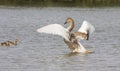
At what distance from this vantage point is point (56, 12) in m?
32.7

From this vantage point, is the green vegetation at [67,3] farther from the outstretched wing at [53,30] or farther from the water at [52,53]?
the outstretched wing at [53,30]

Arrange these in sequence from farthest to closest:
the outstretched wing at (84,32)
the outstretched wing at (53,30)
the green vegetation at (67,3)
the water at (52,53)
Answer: the green vegetation at (67,3), the outstretched wing at (84,32), the outstretched wing at (53,30), the water at (52,53)

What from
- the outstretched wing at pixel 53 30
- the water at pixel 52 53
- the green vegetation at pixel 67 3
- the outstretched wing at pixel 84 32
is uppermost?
the outstretched wing at pixel 53 30

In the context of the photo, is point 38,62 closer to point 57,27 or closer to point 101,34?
point 57,27

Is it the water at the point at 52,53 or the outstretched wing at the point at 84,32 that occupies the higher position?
the outstretched wing at the point at 84,32

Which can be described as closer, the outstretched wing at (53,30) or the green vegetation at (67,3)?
the outstretched wing at (53,30)

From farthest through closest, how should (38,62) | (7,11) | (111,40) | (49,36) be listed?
(7,11) < (49,36) < (111,40) < (38,62)

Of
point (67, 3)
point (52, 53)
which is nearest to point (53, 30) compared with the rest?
point (52, 53)

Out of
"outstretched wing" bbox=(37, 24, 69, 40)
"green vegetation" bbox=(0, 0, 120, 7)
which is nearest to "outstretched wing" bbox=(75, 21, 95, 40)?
"outstretched wing" bbox=(37, 24, 69, 40)

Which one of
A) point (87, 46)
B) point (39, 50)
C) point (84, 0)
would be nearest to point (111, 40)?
point (87, 46)

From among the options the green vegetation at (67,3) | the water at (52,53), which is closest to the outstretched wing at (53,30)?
the water at (52,53)

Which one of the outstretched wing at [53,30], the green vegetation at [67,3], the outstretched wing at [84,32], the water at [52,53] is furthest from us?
the green vegetation at [67,3]

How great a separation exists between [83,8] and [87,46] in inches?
773

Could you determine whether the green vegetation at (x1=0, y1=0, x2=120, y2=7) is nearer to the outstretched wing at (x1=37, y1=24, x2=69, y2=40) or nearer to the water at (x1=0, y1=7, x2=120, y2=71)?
the water at (x1=0, y1=7, x2=120, y2=71)
